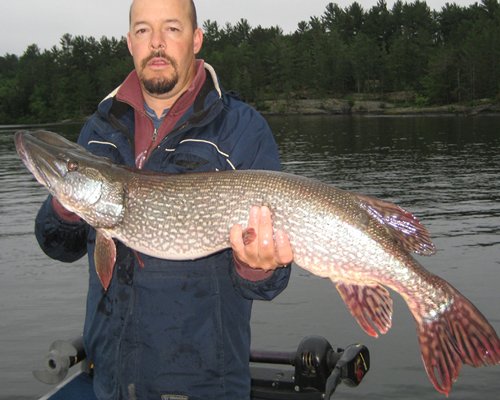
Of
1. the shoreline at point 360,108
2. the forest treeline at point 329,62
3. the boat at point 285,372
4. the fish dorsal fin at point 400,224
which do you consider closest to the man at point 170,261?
the fish dorsal fin at point 400,224

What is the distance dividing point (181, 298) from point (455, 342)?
1406mm

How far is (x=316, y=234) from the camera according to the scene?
10.3 ft

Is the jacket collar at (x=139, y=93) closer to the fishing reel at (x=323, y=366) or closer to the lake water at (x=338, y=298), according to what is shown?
the fishing reel at (x=323, y=366)

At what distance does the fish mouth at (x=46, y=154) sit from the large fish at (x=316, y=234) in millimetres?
134

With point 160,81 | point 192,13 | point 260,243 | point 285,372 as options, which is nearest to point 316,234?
point 260,243

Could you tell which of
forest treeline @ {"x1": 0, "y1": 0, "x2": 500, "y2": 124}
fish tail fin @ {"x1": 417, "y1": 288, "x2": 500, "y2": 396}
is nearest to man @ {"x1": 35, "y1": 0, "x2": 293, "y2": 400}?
fish tail fin @ {"x1": 417, "y1": 288, "x2": 500, "y2": 396}

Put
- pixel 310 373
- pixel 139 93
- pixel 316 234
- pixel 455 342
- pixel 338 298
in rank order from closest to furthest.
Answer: pixel 455 342 < pixel 316 234 < pixel 139 93 < pixel 310 373 < pixel 338 298

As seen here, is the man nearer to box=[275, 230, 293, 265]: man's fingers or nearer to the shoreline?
box=[275, 230, 293, 265]: man's fingers

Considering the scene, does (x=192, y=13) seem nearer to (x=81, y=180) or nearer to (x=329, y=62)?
(x=81, y=180)

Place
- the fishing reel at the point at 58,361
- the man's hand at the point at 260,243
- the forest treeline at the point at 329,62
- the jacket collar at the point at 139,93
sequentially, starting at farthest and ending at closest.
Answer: the forest treeline at the point at 329,62
the fishing reel at the point at 58,361
the jacket collar at the point at 139,93
the man's hand at the point at 260,243

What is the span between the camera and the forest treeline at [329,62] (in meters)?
79.3

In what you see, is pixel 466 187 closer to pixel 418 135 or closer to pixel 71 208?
pixel 71 208

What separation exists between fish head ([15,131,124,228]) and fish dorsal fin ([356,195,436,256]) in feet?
4.62

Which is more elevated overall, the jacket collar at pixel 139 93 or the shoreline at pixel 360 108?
the jacket collar at pixel 139 93
